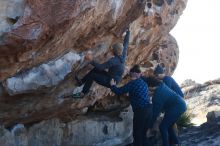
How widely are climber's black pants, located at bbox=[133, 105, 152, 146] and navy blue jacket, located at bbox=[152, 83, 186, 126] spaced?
1.43 ft

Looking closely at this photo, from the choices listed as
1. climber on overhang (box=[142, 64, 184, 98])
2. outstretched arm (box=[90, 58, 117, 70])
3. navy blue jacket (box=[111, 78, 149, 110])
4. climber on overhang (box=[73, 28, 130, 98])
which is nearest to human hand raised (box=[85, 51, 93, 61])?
climber on overhang (box=[73, 28, 130, 98])

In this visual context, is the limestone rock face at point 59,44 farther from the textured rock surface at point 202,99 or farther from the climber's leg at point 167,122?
the textured rock surface at point 202,99

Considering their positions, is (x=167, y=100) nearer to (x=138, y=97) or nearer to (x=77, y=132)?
(x=138, y=97)

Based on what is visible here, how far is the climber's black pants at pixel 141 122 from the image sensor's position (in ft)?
39.5

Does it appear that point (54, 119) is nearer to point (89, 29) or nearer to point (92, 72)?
point (92, 72)

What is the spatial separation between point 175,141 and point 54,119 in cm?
357

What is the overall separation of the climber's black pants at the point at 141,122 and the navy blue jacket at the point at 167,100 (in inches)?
17.1

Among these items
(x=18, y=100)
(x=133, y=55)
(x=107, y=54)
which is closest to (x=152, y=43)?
(x=133, y=55)

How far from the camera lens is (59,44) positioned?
1152 cm

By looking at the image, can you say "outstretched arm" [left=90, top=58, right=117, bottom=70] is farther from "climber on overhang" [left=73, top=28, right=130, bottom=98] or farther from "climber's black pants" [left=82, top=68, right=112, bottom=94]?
"climber's black pants" [left=82, top=68, right=112, bottom=94]

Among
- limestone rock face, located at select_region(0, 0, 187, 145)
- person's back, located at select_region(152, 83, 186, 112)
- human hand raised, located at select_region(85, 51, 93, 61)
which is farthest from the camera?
human hand raised, located at select_region(85, 51, 93, 61)

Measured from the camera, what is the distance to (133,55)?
1588 centimetres

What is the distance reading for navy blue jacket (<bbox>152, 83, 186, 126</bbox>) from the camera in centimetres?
1241

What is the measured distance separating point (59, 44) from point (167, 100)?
299 centimetres
